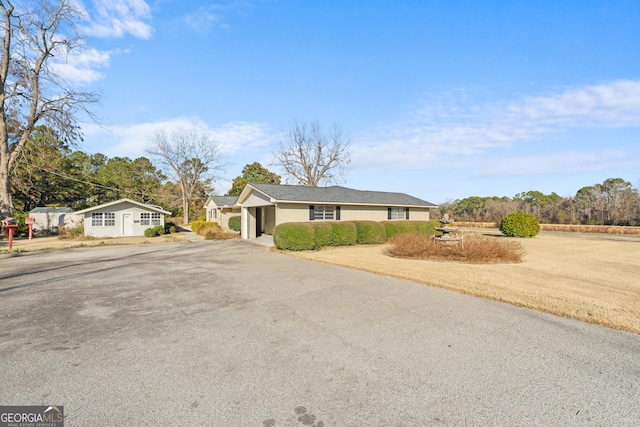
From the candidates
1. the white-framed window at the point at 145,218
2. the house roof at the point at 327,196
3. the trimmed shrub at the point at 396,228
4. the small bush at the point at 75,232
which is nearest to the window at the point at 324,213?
the house roof at the point at 327,196

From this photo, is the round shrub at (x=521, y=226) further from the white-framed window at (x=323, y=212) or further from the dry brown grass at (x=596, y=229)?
the white-framed window at (x=323, y=212)

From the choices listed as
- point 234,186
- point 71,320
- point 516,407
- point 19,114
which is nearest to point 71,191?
point 19,114

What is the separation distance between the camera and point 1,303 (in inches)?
226

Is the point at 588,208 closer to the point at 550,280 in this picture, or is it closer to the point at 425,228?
the point at 425,228

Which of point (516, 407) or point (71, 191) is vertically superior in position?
point (71, 191)

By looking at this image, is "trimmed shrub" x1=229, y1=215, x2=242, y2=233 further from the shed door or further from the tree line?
the tree line

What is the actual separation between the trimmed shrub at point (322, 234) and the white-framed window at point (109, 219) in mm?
18742

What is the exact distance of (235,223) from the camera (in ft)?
82.0

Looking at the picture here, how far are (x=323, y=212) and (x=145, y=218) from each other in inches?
660

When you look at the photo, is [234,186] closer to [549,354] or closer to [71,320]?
[71,320]

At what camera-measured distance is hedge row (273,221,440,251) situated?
1437cm

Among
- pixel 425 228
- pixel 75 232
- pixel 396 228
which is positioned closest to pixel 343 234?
pixel 396 228

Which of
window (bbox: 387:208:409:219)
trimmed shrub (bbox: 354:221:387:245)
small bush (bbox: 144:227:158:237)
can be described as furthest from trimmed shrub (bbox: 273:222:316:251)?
small bush (bbox: 144:227:158:237)

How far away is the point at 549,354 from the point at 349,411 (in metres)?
2.80
